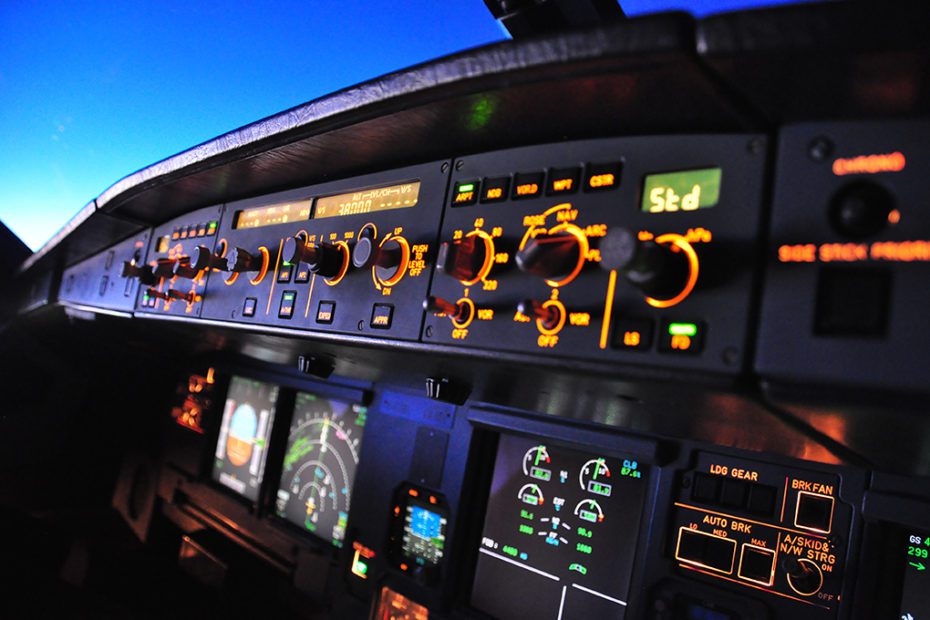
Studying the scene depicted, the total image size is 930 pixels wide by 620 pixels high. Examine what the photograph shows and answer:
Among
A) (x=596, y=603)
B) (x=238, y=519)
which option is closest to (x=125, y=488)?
(x=238, y=519)

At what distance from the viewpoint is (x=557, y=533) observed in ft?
5.41

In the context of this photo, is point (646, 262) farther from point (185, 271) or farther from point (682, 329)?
point (185, 271)

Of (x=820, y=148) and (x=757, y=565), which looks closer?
(x=820, y=148)

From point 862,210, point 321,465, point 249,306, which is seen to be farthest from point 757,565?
point 321,465

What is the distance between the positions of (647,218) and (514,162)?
258 millimetres

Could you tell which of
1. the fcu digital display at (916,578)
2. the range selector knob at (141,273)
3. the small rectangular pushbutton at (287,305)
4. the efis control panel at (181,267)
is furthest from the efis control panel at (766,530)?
the range selector knob at (141,273)

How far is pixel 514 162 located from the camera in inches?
37.5

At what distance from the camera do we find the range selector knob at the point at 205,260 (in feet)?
4.67

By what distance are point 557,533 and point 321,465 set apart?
39.2 inches

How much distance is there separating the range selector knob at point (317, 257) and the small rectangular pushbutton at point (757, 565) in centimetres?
98

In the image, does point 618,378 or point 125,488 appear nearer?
point 618,378

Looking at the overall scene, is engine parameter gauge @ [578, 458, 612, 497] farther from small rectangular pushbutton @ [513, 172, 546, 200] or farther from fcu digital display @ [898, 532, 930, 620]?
small rectangular pushbutton @ [513, 172, 546, 200]

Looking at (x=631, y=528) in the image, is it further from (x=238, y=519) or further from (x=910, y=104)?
(x=238, y=519)

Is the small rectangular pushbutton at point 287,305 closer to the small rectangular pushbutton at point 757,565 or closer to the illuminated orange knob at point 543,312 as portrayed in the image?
the illuminated orange knob at point 543,312
